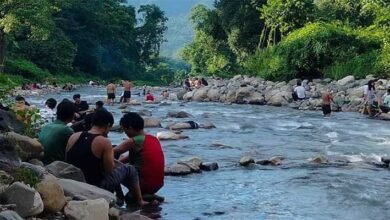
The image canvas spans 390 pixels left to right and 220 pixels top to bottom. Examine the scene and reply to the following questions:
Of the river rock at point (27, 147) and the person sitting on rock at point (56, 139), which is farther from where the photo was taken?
the person sitting on rock at point (56, 139)

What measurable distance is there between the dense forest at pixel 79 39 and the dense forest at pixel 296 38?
499 inches

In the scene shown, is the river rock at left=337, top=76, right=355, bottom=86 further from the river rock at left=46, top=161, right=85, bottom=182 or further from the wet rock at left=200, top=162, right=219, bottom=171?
the river rock at left=46, top=161, right=85, bottom=182

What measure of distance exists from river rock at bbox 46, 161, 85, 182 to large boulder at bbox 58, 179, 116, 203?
0.36m

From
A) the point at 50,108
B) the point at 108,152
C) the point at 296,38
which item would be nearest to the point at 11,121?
the point at 108,152

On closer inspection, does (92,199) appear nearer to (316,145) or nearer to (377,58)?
(316,145)

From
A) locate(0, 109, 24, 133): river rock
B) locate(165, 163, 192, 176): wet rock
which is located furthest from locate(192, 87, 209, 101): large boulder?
locate(0, 109, 24, 133): river rock

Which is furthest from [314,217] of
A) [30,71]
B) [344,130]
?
[30,71]

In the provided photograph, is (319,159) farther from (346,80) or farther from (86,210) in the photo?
(346,80)

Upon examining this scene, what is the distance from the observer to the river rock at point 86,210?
18.7 feet

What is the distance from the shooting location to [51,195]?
573cm

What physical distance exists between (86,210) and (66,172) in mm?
1225

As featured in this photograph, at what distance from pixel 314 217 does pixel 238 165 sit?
13.1ft

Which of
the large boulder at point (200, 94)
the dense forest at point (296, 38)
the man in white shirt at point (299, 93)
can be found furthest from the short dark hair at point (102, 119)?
the large boulder at point (200, 94)

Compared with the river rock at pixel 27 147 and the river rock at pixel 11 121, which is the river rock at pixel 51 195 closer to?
the river rock at pixel 27 147
